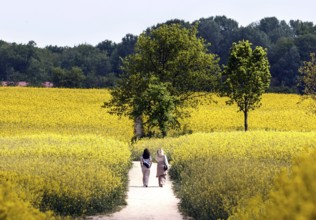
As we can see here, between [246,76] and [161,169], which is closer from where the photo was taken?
[161,169]

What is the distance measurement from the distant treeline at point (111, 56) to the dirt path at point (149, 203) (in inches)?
2415

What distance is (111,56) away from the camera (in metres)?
136

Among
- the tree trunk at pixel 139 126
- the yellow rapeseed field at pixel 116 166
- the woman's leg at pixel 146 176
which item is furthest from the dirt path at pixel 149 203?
the tree trunk at pixel 139 126

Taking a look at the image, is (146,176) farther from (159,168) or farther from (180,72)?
(180,72)

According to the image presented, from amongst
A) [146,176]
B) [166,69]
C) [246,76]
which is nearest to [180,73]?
[166,69]

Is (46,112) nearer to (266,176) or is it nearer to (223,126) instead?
(223,126)

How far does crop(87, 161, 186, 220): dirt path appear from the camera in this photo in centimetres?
1433

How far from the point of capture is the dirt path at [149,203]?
47.0 ft

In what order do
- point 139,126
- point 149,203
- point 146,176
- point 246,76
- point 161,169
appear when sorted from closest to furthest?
point 149,203, point 161,169, point 146,176, point 139,126, point 246,76

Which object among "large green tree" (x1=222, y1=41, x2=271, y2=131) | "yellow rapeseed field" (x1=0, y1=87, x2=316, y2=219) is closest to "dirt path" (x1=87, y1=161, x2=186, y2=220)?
"yellow rapeseed field" (x1=0, y1=87, x2=316, y2=219)

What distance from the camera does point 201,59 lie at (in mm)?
43531

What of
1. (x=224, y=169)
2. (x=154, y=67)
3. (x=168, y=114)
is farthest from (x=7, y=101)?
(x=224, y=169)

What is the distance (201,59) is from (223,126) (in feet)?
19.8

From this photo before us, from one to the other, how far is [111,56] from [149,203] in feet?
396
